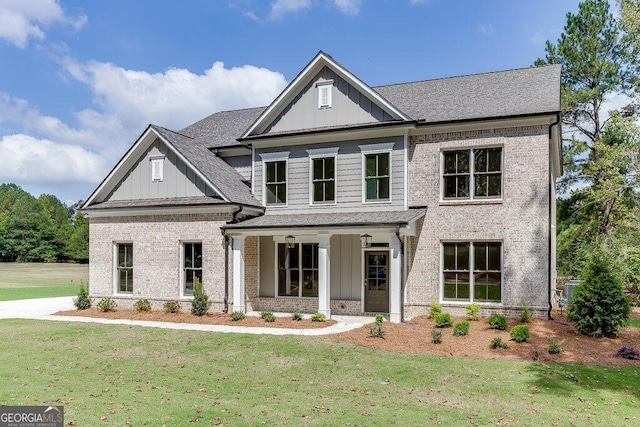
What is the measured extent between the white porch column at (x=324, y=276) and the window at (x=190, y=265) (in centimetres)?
503

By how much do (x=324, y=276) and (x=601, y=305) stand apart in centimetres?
828

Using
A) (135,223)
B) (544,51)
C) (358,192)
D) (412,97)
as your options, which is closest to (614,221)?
(544,51)

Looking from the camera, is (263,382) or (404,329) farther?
(404,329)

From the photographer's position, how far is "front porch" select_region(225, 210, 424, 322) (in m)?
15.8

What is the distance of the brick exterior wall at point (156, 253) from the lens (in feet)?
58.9

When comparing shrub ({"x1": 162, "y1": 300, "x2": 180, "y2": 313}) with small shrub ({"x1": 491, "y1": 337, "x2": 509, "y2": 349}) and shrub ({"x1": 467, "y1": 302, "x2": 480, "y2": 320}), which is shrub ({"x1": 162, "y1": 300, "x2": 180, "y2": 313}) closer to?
shrub ({"x1": 467, "y1": 302, "x2": 480, "y2": 320})

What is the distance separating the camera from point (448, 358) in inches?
433

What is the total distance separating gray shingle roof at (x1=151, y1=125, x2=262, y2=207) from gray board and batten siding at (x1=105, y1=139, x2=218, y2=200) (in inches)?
16.3

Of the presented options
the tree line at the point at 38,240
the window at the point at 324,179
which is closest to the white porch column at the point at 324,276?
the window at the point at 324,179

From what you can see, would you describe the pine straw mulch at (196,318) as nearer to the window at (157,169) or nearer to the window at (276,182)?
the window at (276,182)

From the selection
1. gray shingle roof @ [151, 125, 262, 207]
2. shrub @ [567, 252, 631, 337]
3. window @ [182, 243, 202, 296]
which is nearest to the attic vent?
gray shingle roof @ [151, 125, 262, 207]

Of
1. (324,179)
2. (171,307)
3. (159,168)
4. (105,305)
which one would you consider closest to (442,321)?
(324,179)

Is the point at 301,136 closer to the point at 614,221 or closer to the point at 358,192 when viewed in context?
the point at 358,192

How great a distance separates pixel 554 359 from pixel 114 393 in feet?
30.7
